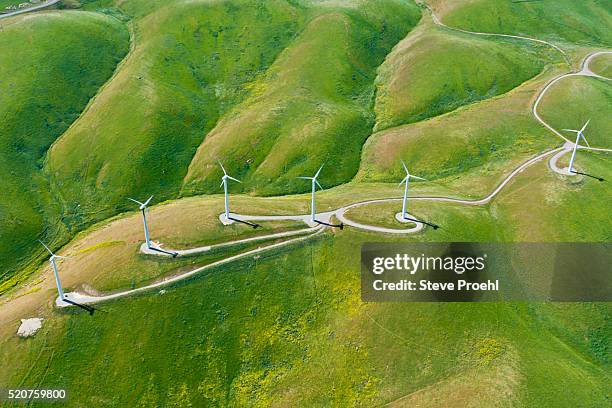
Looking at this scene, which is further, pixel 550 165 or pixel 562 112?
pixel 562 112

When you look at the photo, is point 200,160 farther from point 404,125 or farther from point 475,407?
point 475,407

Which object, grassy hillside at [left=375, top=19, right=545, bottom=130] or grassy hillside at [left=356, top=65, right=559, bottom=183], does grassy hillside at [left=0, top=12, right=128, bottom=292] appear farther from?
grassy hillside at [left=375, top=19, right=545, bottom=130]

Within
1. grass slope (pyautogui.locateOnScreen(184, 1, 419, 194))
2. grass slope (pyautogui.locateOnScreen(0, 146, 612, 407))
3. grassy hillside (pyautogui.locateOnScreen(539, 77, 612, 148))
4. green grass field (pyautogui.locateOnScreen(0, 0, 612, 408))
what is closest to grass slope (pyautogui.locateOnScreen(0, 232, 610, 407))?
grass slope (pyautogui.locateOnScreen(0, 146, 612, 407))

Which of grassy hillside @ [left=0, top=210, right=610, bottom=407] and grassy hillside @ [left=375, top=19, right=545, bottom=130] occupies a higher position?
grassy hillside @ [left=375, top=19, right=545, bottom=130]

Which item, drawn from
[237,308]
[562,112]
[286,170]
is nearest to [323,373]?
[237,308]

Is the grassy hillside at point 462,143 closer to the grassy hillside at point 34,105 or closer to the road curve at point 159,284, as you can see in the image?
the road curve at point 159,284

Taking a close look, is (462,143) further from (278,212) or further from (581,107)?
(278,212)
